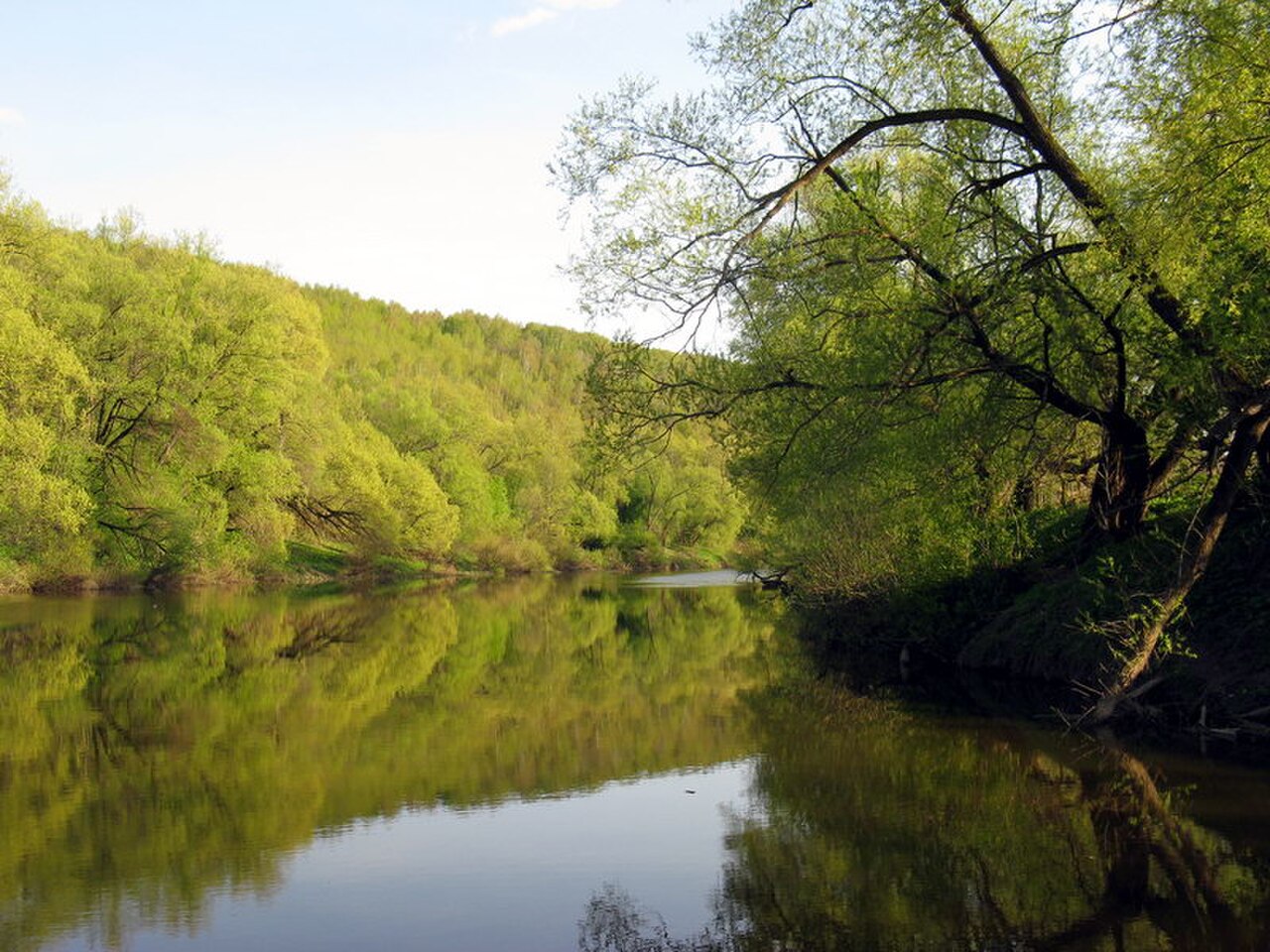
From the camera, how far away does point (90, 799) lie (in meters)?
11.2

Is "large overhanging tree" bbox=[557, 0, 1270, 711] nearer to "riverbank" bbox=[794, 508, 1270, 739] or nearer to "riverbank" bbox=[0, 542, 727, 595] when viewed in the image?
"riverbank" bbox=[794, 508, 1270, 739]

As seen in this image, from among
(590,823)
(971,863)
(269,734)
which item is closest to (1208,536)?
(971,863)

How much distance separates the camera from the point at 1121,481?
17500 mm

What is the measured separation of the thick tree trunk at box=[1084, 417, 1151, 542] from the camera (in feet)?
53.3

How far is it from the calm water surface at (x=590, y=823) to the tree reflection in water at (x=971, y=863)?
33 millimetres

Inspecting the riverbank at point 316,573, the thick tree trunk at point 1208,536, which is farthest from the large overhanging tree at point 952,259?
the riverbank at point 316,573

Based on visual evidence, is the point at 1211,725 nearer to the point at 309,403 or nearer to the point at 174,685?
the point at 174,685

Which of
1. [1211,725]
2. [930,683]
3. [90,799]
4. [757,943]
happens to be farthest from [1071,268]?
[90,799]

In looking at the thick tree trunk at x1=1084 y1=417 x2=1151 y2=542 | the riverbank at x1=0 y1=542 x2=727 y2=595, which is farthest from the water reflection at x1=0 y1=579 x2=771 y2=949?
the riverbank at x1=0 y1=542 x2=727 y2=595

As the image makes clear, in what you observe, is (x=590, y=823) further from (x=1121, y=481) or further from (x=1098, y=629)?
(x=1121, y=481)

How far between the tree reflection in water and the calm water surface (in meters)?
0.03

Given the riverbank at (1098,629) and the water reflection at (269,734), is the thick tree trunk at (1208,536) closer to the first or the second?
the riverbank at (1098,629)

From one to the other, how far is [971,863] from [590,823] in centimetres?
334

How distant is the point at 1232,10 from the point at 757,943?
980cm
